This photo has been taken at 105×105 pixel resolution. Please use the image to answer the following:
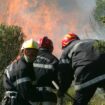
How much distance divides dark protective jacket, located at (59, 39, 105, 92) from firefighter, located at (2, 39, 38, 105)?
3.52ft

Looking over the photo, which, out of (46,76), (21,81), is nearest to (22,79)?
(21,81)

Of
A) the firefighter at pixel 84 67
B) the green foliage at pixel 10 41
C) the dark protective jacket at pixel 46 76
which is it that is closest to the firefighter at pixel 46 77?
the dark protective jacket at pixel 46 76

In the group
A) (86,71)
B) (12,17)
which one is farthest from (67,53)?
(12,17)

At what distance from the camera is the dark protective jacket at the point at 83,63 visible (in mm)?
8742

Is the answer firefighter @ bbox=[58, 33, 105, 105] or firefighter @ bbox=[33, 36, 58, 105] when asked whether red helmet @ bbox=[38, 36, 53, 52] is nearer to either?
firefighter @ bbox=[33, 36, 58, 105]

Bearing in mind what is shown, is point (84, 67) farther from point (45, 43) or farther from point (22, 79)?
point (22, 79)

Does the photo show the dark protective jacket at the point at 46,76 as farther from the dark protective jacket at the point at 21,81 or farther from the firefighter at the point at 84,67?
the dark protective jacket at the point at 21,81

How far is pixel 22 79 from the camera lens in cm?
784

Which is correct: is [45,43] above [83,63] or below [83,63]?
above

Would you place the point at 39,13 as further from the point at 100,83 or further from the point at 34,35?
the point at 100,83

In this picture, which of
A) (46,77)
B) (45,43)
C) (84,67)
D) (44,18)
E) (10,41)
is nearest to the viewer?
(84,67)

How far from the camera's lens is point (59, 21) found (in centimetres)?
5919

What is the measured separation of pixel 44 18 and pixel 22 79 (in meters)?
46.8

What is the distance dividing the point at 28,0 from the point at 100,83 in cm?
4661
